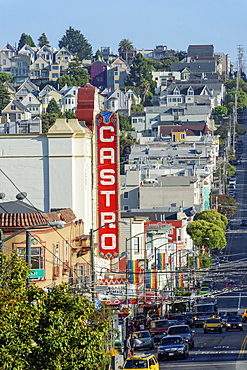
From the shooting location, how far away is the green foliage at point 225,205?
16705 cm

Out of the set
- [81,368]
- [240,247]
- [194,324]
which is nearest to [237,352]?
[194,324]

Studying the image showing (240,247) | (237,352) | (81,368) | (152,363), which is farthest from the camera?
(240,247)

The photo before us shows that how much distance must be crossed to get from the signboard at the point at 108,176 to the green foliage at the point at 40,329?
122 ft

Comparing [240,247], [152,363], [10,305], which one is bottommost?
[240,247]

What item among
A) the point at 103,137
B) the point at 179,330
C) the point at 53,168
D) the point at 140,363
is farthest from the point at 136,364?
the point at 53,168

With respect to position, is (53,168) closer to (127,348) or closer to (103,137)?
(103,137)

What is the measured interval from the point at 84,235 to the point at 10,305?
38.9m

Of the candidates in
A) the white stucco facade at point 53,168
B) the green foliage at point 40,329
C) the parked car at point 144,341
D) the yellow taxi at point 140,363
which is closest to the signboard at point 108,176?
the white stucco facade at point 53,168

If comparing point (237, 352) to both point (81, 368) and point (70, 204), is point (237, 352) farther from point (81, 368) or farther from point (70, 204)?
point (81, 368)

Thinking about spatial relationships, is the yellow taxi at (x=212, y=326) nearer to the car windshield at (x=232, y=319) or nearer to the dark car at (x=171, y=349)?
the car windshield at (x=232, y=319)

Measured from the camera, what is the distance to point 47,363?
1207 inches

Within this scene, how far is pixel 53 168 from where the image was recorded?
72.4m

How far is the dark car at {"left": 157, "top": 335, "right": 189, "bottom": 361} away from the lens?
2195 inches

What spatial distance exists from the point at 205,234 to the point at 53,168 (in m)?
57.5
